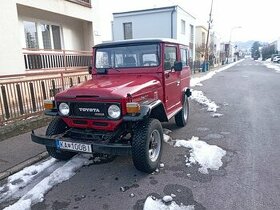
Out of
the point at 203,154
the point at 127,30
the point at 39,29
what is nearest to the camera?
the point at 203,154

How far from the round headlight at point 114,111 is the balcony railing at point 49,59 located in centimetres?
695

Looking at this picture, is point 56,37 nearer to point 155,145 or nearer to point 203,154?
point 155,145

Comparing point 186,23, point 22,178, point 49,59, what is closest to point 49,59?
point 49,59

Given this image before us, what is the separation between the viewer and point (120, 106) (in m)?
4.00

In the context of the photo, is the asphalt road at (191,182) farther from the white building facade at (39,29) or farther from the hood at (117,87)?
the white building facade at (39,29)

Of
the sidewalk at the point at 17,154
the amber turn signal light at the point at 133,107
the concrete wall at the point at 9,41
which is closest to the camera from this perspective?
the amber turn signal light at the point at 133,107

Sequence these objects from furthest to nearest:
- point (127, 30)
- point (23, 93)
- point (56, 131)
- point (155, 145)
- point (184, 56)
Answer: point (127, 30)
point (23, 93)
point (184, 56)
point (56, 131)
point (155, 145)

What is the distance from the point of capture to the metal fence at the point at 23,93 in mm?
6434

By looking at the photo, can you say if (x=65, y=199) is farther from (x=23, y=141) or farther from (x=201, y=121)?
(x=201, y=121)

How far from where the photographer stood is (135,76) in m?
5.15

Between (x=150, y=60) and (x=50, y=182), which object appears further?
(x=150, y=60)

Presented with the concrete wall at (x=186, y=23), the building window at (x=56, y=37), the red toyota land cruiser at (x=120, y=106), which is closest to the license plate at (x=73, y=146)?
the red toyota land cruiser at (x=120, y=106)

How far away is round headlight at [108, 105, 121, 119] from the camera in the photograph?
13.2ft

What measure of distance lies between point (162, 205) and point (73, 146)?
164cm
